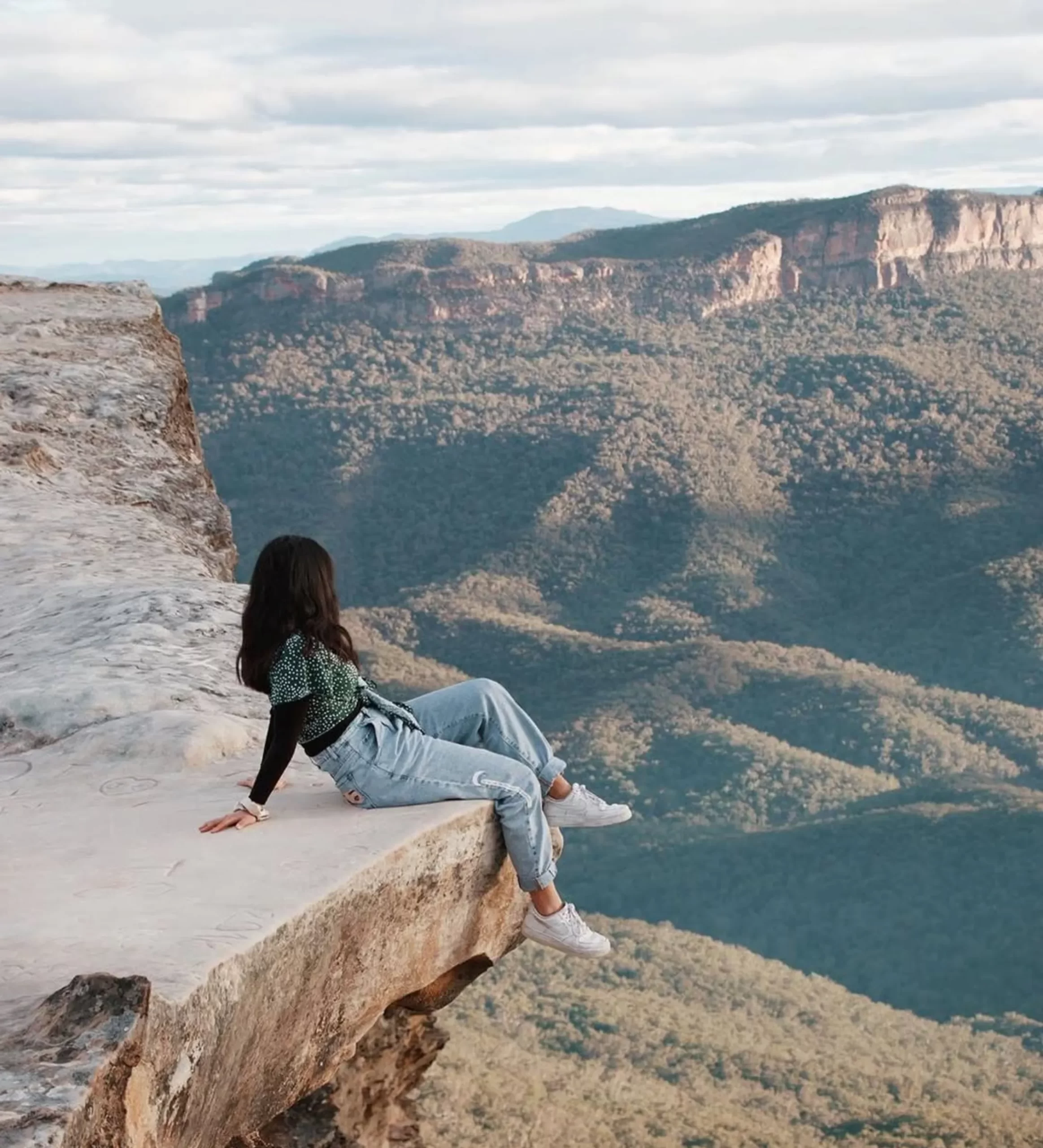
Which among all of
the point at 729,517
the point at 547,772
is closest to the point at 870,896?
the point at 729,517

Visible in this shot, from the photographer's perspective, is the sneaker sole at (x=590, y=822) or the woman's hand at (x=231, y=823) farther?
the sneaker sole at (x=590, y=822)

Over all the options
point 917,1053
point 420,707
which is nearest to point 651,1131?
point 917,1053

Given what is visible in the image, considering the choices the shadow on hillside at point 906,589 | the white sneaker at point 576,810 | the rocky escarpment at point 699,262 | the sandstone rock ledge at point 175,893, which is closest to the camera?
the sandstone rock ledge at point 175,893

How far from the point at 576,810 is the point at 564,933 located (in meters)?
0.43

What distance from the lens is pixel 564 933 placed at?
457cm

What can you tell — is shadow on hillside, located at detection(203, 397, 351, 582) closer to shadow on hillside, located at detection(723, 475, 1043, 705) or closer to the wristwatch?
shadow on hillside, located at detection(723, 475, 1043, 705)

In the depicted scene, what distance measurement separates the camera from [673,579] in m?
62.3

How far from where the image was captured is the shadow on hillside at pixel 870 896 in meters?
35.2

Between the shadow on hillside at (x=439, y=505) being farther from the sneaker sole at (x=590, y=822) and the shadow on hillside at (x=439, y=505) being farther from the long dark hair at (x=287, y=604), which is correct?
the long dark hair at (x=287, y=604)

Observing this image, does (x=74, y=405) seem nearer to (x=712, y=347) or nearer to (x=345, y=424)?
(x=345, y=424)

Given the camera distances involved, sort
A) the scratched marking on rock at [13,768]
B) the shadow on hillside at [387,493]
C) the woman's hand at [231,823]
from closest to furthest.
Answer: the woman's hand at [231,823] → the scratched marking on rock at [13,768] → the shadow on hillside at [387,493]

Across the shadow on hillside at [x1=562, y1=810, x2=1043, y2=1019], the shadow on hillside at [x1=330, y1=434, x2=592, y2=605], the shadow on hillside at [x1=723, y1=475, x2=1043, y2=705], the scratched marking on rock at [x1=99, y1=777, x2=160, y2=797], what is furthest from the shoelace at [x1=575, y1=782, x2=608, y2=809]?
the shadow on hillside at [x1=330, y1=434, x2=592, y2=605]

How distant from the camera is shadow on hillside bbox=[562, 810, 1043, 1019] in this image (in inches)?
1387

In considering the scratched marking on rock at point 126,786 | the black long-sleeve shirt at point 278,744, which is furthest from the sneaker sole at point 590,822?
the scratched marking on rock at point 126,786
